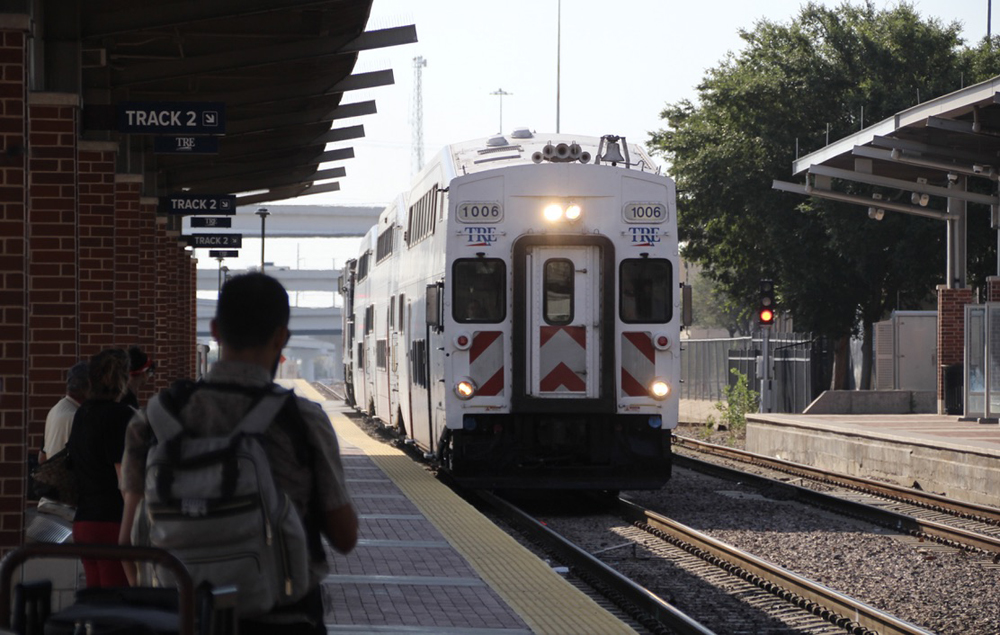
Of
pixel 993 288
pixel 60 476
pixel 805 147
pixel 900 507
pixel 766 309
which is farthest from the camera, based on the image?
pixel 805 147

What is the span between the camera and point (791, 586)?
37.8 feet

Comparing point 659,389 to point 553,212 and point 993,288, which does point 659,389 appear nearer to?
point 553,212

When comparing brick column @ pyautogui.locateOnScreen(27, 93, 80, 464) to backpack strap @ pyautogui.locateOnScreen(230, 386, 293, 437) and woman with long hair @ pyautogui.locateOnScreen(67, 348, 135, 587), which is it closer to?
woman with long hair @ pyautogui.locateOnScreen(67, 348, 135, 587)

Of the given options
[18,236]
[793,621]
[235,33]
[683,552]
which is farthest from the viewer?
[235,33]

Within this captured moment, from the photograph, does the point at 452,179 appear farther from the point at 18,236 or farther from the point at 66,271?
the point at 18,236

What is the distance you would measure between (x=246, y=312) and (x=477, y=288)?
12.4 metres

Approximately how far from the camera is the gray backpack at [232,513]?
4066 mm

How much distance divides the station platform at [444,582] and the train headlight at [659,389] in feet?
7.54

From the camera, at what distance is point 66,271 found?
11625mm

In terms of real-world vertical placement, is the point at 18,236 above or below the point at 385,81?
below

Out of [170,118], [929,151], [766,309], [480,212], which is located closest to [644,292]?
[480,212]

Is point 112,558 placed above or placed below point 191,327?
below

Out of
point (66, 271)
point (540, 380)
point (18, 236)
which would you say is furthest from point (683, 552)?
point (18, 236)

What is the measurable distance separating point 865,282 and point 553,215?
24071 mm
